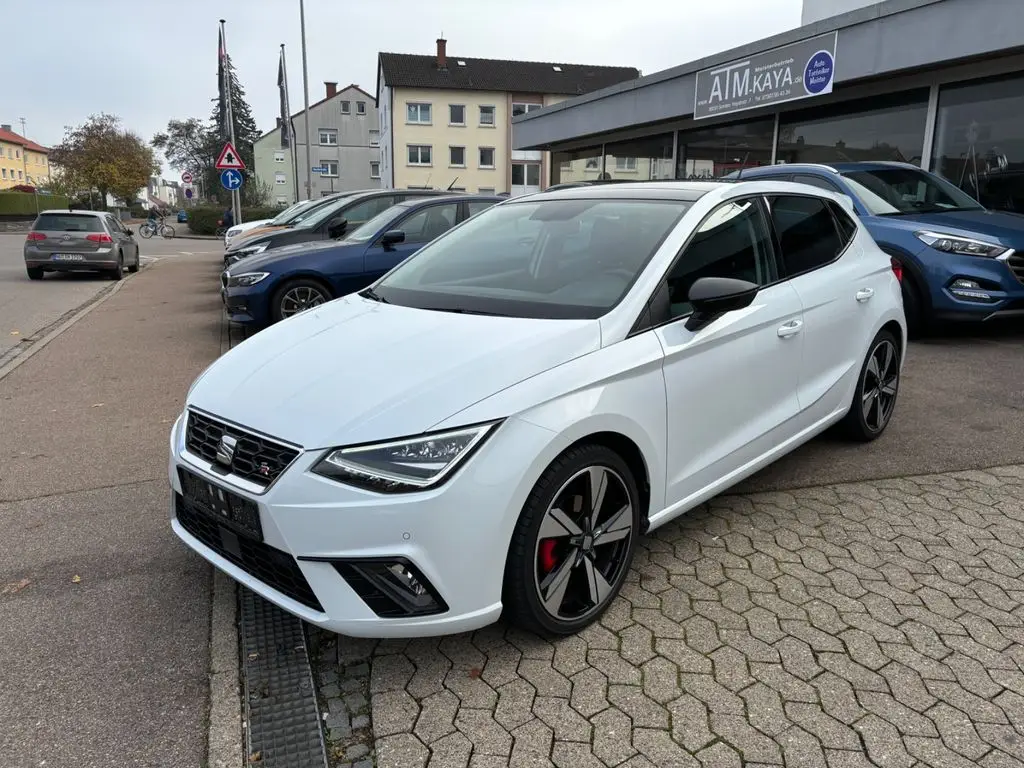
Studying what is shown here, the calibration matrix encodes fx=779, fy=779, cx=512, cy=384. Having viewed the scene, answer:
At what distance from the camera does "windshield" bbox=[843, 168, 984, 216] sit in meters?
8.34

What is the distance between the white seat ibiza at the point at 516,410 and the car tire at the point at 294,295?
4.54 meters

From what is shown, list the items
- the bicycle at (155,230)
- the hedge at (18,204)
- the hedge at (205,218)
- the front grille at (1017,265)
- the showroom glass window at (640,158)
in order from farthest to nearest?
the hedge at (18,204)
the hedge at (205,218)
the bicycle at (155,230)
the showroom glass window at (640,158)
the front grille at (1017,265)

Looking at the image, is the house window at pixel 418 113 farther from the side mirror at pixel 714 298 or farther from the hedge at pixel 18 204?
the side mirror at pixel 714 298

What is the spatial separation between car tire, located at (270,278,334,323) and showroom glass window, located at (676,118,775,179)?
812 cm

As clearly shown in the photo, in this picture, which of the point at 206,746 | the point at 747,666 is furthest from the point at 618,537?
the point at 206,746

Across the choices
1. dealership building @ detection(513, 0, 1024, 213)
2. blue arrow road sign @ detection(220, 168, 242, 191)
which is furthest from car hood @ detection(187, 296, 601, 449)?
blue arrow road sign @ detection(220, 168, 242, 191)

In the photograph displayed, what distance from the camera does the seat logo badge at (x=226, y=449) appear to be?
269 cm

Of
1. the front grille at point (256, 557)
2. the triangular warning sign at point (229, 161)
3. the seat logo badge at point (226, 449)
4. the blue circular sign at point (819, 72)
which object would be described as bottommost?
the front grille at point (256, 557)

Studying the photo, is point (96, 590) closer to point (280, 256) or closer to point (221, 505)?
point (221, 505)

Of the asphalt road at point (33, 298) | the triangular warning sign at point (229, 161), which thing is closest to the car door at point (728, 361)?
the asphalt road at point (33, 298)

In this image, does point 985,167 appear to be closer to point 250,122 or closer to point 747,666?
point 747,666

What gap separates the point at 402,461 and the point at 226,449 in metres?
0.71

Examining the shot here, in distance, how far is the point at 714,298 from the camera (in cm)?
305

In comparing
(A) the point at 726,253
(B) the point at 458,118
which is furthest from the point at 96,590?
(B) the point at 458,118
